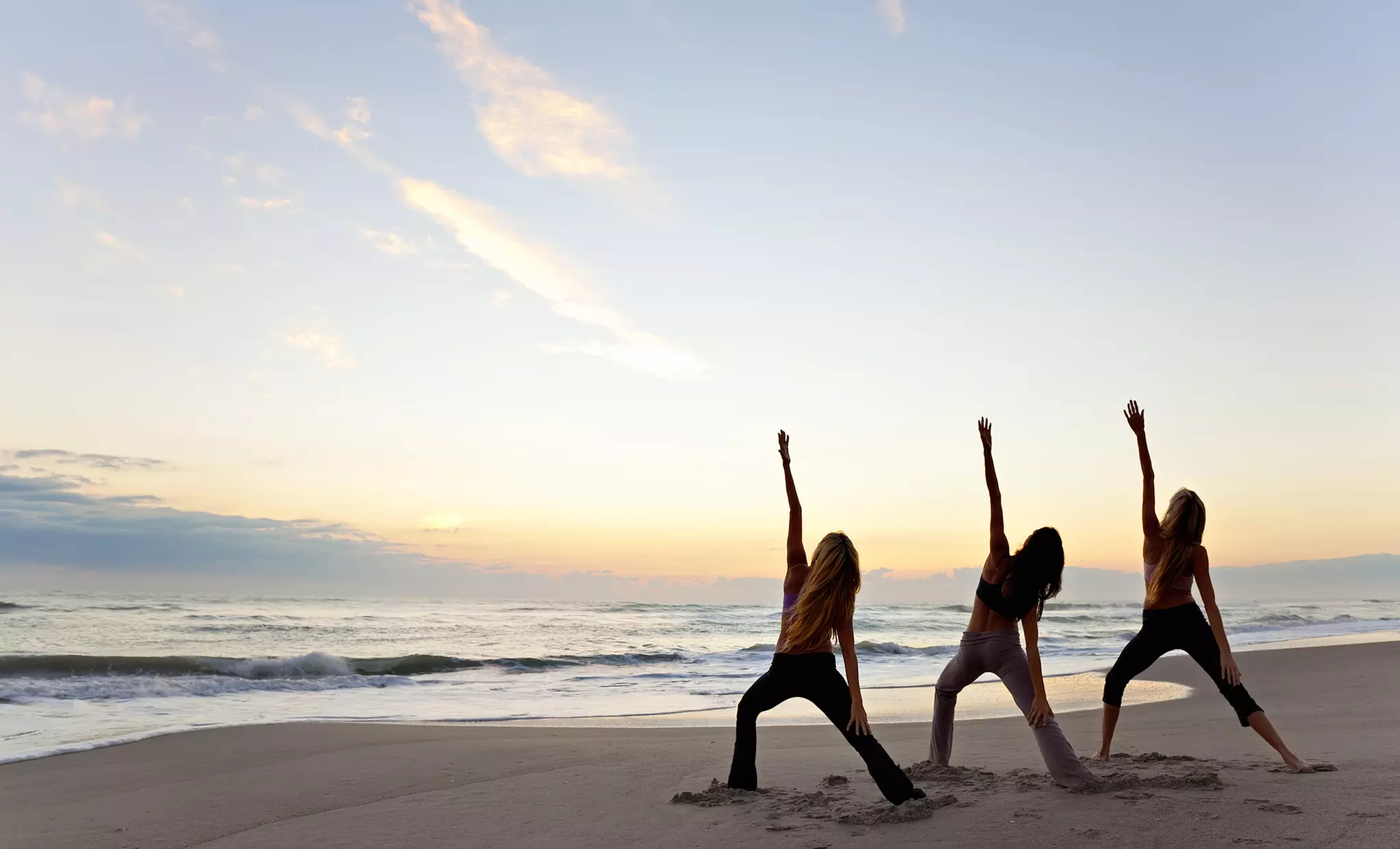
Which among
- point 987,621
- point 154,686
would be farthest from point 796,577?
point 154,686

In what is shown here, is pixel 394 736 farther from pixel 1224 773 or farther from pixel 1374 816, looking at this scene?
pixel 1374 816

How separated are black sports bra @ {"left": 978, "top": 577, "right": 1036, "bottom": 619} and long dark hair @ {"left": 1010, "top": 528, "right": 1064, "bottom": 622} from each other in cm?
1

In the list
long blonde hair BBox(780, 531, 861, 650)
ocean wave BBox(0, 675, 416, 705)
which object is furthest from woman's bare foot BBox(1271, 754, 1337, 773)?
ocean wave BBox(0, 675, 416, 705)

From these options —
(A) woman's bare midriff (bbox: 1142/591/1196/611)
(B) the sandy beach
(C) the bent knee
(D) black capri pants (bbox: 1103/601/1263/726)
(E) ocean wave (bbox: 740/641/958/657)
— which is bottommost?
(E) ocean wave (bbox: 740/641/958/657)

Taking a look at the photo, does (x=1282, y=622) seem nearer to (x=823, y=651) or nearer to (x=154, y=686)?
(x=823, y=651)

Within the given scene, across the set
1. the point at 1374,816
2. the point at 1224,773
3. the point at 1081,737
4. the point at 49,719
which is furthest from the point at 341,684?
the point at 1374,816

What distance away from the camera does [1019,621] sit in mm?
5758

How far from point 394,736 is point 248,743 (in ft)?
4.83

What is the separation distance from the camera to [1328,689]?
12.8 m

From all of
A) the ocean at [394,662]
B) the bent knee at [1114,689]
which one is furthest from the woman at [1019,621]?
the ocean at [394,662]

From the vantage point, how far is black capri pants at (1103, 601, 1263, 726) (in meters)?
5.86

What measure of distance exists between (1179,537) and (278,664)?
56.2 feet

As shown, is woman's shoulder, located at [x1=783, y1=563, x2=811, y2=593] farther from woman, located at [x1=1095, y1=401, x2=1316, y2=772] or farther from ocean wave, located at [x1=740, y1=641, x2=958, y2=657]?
ocean wave, located at [x1=740, y1=641, x2=958, y2=657]

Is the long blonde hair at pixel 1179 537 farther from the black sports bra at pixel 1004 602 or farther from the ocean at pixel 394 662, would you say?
the ocean at pixel 394 662
